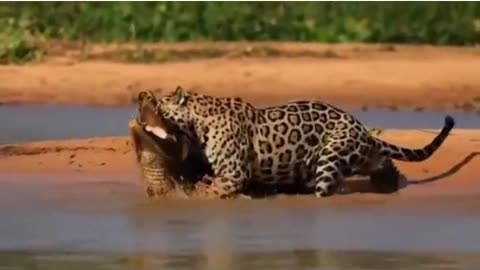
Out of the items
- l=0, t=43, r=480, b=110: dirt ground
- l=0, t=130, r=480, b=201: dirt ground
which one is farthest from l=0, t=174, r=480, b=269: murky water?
l=0, t=43, r=480, b=110: dirt ground

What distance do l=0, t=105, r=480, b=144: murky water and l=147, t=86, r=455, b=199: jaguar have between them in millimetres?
4227

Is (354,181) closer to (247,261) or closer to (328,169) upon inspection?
(328,169)

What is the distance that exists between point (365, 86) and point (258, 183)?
30.4 ft

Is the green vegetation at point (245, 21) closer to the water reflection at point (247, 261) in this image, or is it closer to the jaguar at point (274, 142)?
the jaguar at point (274, 142)

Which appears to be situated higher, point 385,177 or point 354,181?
point 385,177

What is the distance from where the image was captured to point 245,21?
26.5m

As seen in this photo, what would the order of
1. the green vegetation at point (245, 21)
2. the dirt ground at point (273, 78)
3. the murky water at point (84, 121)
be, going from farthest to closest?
the green vegetation at point (245, 21), the dirt ground at point (273, 78), the murky water at point (84, 121)

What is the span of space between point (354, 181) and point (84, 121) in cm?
589

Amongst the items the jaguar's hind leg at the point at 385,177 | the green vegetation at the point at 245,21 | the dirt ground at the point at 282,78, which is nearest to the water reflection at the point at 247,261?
the jaguar's hind leg at the point at 385,177

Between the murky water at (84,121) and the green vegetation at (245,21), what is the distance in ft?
14.0

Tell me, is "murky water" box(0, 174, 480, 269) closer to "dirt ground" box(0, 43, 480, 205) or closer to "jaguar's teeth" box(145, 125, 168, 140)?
"jaguar's teeth" box(145, 125, 168, 140)

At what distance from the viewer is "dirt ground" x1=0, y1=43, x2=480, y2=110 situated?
74.4 feet

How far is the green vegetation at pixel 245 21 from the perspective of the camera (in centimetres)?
2625

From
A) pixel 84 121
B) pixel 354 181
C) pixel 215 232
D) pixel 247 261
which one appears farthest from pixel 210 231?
pixel 84 121
